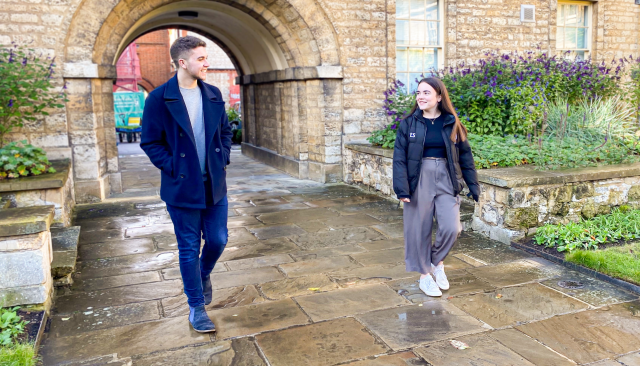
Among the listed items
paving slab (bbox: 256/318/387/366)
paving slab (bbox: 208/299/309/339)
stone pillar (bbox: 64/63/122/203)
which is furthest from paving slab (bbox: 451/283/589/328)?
stone pillar (bbox: 64/63/122/203)

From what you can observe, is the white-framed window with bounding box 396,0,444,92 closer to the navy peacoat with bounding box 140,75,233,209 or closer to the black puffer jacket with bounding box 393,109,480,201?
the black puffer jacket with bounding box 393,109,480,201

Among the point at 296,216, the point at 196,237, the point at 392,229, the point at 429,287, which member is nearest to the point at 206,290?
the point at 196,237

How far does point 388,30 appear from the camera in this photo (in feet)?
31.9

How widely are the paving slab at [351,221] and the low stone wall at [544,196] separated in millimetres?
1232

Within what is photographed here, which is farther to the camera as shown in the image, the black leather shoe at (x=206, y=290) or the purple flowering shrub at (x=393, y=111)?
the purple flowering shrub at (x=393, y=111)

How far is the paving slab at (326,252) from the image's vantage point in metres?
Result: 5.22

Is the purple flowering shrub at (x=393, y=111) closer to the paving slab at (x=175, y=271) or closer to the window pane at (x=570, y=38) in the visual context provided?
the paving slab at (x=175, y=271)

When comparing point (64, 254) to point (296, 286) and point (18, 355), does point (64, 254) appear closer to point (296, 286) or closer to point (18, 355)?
point (18, 355)

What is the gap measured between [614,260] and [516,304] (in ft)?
3.90

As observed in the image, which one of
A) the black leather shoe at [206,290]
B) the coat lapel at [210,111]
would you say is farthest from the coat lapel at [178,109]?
the black leather shoe at [206,290]

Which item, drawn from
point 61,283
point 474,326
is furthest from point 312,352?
point 61,283

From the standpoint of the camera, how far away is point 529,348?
323 centimetres

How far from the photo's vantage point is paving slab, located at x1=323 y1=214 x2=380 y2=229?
644 cm

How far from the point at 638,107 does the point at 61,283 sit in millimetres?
8738
